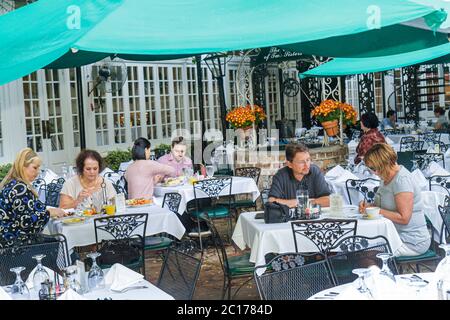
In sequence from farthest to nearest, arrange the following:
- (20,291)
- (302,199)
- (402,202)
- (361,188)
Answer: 1. (361,188)
2. (302,199)
3. (402,202)
4. (20,291)

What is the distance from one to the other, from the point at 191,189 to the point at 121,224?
2.59 m

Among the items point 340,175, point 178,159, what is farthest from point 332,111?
point 178,159

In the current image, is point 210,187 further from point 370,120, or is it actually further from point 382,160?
point 382,160

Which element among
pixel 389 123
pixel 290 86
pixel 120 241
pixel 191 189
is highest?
pixel 290 86

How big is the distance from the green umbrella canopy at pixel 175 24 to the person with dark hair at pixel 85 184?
8.40ft

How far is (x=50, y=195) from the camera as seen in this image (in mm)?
8508

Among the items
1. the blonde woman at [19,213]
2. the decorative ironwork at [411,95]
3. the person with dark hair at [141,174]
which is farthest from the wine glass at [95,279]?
the decorative ironwork at [411,95]

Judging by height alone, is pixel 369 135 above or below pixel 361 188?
above

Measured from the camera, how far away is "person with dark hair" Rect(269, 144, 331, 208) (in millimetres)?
6078

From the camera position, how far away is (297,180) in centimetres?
621

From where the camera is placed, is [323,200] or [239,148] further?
[239,148]
